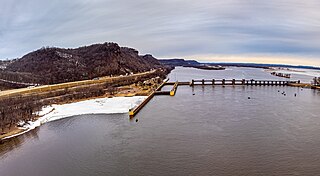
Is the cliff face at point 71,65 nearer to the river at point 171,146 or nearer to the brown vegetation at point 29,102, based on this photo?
the brown vegetation at point 29,102

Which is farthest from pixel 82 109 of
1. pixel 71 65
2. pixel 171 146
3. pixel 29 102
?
pixel 71 65

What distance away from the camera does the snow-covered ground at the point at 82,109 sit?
22350mm

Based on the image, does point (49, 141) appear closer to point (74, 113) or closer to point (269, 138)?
point (74, 113)

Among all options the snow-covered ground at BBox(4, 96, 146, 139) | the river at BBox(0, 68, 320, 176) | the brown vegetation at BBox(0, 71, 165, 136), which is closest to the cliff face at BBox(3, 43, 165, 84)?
the brown vegetation at BBox(0, 71, 165, 136)

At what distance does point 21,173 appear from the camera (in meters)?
12.3

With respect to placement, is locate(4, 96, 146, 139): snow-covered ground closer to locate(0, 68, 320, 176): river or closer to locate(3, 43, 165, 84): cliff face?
locate(0, 68, 320, 176): river

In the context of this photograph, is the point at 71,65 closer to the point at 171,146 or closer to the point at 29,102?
the point at 29,102

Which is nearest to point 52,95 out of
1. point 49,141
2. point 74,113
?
point 74,113

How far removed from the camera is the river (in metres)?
12.5

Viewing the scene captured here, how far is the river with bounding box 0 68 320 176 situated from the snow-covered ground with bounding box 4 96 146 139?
3.97ft

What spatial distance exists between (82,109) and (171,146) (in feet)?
45.0

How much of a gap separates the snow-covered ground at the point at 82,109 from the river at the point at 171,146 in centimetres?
121

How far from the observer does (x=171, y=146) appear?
15.3 m

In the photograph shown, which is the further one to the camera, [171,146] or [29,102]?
[29,102]
